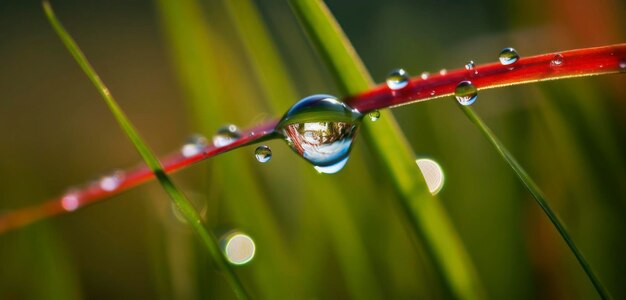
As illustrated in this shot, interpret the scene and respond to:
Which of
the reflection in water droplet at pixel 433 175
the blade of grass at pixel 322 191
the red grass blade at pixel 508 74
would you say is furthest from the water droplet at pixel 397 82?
the reflection in water droplet at pixel 433 175

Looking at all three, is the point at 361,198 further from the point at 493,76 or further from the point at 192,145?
the point at 493,76

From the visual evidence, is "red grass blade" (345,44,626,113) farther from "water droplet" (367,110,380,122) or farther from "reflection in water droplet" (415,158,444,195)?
"reflection in water droplet" (415,158,444,195)

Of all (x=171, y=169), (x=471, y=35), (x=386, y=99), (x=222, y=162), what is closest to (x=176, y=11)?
(x=222, y=162)

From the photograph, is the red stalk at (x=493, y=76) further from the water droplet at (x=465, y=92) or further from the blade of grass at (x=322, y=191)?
the blade of grass at (x=322, y=191)

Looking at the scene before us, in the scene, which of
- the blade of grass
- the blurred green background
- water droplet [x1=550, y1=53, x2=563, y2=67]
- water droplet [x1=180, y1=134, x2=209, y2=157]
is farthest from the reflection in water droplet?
water droplet [x1=550, y1=53, x2=563, y2=67]

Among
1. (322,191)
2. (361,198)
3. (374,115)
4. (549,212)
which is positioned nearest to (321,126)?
(374,115)

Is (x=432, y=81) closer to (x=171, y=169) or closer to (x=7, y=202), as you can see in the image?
(x=171, y=169)
